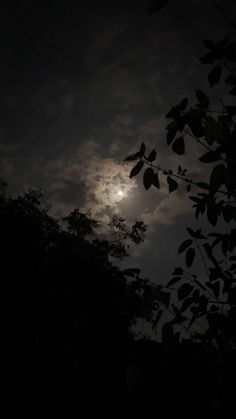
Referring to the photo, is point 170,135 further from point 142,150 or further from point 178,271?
point 178,271

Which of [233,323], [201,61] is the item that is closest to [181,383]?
[233,323]

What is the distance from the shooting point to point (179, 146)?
1.42 m

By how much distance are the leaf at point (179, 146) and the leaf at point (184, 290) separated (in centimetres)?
70

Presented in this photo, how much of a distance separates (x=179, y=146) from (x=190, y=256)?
0.70m

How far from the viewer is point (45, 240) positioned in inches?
465

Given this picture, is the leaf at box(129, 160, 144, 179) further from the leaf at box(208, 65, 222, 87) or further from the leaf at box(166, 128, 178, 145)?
the leaf at box(208, 65, 222, 87)

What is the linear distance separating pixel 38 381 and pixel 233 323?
244 inches

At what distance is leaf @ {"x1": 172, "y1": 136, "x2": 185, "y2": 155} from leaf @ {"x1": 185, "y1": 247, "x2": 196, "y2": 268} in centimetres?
67

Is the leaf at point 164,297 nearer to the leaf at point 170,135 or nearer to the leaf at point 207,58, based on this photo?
the leaf at point 170,135

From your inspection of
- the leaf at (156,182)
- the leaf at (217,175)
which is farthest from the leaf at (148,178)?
the leaf at (217,175)

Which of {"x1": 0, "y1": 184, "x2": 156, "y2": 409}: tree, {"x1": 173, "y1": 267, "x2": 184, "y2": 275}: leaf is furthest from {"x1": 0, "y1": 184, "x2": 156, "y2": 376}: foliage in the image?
{"x1": 173, "y1": 267, "x2": 184, "y2": 275}: leaf

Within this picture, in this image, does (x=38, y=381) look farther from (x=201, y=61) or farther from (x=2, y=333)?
(x=201, y=61)

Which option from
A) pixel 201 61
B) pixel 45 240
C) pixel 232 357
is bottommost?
pixel 232 357

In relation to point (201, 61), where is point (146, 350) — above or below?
below
